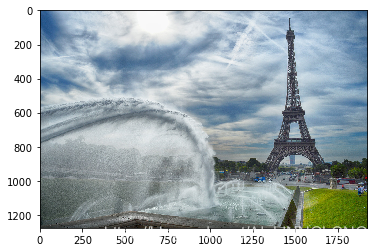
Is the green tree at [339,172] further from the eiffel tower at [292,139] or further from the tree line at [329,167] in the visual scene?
the eiffel tower at [292,139]

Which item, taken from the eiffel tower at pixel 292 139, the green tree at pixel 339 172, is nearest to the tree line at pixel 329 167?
the green tree at pixel 339 172

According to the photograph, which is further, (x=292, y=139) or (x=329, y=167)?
(x=329, y=167)

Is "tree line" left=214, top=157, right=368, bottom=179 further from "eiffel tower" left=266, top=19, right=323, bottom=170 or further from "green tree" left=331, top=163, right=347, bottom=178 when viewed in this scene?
"eiffel tower" left=266, top=19, right=323, bottom=170

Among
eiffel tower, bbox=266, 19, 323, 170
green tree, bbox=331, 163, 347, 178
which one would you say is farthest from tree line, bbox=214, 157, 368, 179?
eiffel tower, bbox=266, 19, 323, 170

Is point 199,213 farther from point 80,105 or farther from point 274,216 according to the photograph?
point 80,105

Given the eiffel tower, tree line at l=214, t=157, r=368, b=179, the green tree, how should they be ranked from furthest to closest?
1. the eiffel tower
2. the green tree
3. tree line at l=214, t=157, r=368, b=179

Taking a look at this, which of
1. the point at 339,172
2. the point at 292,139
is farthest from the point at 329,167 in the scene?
the point at 292,139

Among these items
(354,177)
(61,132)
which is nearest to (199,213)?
(61,132)

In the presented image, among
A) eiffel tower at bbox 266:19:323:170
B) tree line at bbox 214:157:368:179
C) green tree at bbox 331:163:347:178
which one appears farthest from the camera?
eiffel tower at bbox 266:19:323:170

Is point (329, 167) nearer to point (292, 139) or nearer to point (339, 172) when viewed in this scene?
point (339, 172)
